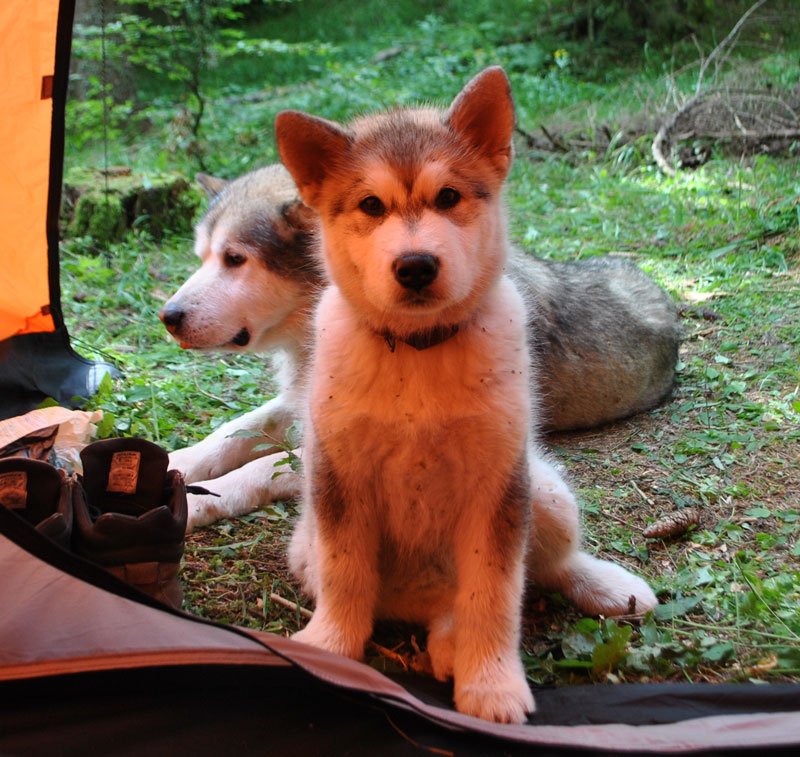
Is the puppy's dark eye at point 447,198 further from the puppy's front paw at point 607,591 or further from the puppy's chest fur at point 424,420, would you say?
the puppy's front paw at point 607,591

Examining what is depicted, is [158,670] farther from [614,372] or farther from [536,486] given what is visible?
[614,372]

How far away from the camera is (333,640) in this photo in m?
2.59

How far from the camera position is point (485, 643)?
8.07 ft

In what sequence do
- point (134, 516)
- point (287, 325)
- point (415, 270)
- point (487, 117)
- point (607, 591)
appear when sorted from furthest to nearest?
1. point (287, 325)
2. point (607, 591)
3. point (134, 516)
4. point (487, 117)
5. point (415, 270)

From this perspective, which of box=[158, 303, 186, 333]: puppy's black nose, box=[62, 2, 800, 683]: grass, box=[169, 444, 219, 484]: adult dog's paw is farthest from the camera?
box=[169, 444, 219, 484]: adult dog's paw

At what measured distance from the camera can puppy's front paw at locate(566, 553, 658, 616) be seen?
9.49 feet

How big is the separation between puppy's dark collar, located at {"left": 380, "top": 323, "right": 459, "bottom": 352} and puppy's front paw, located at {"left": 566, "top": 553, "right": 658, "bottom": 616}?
1.01 meters

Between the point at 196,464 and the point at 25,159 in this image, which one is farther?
the point at 25,159

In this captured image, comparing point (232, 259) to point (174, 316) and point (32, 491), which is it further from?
point (32, 491)

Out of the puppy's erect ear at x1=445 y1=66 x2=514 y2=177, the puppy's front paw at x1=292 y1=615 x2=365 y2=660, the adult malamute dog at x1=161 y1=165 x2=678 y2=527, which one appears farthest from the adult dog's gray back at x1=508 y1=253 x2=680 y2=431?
the puppy's front paw at x1=292 y1=615 x2=365 y2=660

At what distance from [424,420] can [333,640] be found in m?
0.74

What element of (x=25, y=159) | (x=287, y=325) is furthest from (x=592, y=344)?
(x=25, y=159)

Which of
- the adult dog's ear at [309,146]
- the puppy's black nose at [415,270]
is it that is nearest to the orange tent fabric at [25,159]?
the adult dog's ear at [309,146]

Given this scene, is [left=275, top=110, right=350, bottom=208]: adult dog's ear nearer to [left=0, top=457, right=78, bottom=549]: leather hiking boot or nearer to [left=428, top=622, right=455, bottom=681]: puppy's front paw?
[left=0, top=457, right=78, bottom=549]: leather hiking boot
